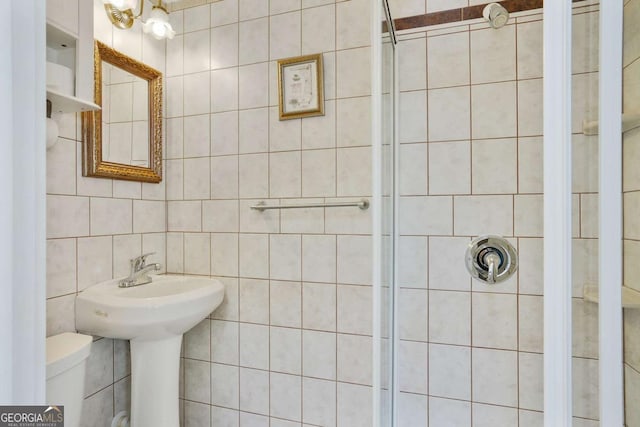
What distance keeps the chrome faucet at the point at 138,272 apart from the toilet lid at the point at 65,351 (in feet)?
0.94

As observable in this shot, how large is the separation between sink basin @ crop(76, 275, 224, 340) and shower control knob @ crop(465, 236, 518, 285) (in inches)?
39.6

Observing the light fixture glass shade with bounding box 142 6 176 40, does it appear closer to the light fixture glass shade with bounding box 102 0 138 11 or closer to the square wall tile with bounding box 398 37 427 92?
the light fixture glass shade with bounding box 102 0 138 11

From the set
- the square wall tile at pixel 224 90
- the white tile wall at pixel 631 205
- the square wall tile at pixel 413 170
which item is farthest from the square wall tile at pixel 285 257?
the white tile wall at pixel 631 205

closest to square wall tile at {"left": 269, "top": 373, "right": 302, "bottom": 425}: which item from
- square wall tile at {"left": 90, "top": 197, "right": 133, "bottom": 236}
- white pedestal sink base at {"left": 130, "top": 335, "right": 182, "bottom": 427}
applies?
white pedestal sink base at {"left": 130, "top": 335, "right": 182, "bottom": 427}

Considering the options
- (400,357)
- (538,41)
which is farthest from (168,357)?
(538,41)

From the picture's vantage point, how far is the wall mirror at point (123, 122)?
1413mm

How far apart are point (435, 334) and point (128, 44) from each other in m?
1.74

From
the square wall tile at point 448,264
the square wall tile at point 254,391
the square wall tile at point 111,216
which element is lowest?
the square wall tile at point 254,391

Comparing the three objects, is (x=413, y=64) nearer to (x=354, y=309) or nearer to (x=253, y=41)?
(x=253, y=41)

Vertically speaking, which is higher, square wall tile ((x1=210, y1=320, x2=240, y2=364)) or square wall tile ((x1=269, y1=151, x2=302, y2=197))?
square wall tile ((x1=269, y1=151, x2=302, y2=197))

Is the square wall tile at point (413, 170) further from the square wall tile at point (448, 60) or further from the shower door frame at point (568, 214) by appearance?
the shower door frame at point (568, 214)

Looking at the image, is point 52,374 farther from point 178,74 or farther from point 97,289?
point 178,74

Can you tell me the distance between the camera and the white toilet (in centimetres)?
102

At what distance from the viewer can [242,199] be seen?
1654 mm
